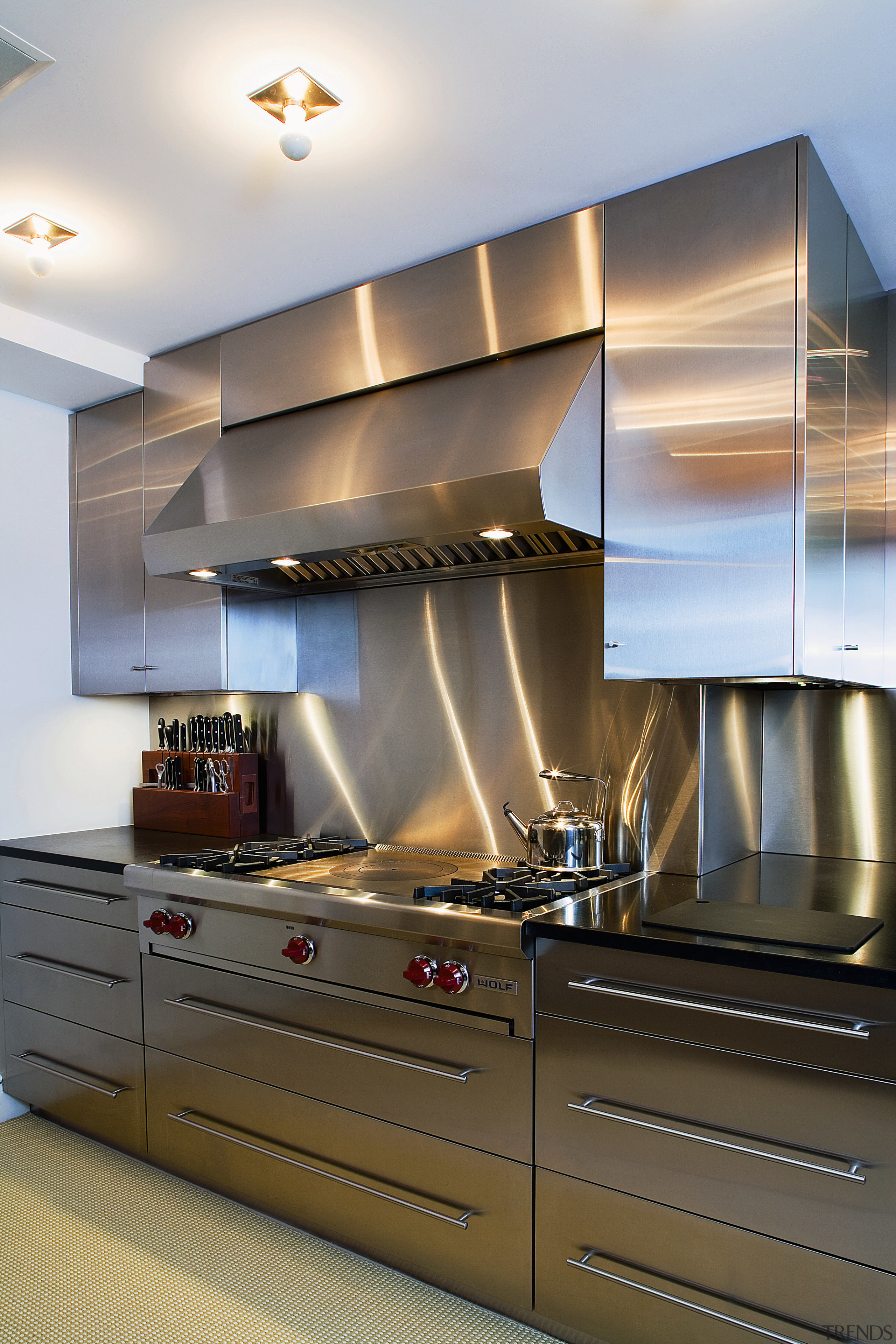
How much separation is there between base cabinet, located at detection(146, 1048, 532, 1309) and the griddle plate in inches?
24.3

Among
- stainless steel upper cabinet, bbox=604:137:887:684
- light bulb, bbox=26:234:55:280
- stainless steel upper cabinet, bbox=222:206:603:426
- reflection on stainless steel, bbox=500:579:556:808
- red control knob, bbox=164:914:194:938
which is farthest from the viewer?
reflection on stainless steel, bbox=500:579:556:808

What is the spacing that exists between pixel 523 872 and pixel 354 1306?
1031 mm

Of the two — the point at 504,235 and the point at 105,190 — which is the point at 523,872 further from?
the point at 105,190

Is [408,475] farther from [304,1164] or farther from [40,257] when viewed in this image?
[304,1164]

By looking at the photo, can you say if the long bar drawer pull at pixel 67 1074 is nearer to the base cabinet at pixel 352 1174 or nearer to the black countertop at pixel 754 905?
the base cabinet at pixel 352 1174

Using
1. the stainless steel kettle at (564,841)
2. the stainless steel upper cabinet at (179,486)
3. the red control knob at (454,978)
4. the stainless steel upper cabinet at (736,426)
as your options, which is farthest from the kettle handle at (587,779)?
the stainless steel upper cabinet at (179,486)

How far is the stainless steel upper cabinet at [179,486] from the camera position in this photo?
2.94m

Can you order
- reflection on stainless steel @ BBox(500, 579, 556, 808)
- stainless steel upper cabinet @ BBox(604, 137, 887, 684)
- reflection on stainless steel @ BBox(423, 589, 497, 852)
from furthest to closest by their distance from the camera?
reflection on stainless steel @ BBox(423, 589, 497, 852)
reflection on stainless steel @ BBox(500, 579, 556, 808)
stainless steel upper cabinet @ BBox(604, 137, 887, 684)

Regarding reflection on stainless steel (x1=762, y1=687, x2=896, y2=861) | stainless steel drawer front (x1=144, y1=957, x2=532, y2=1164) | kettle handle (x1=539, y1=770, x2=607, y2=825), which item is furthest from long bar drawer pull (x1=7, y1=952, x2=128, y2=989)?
reflection on stainless steel (x1=762, y1=687, x2=896, y2=861)

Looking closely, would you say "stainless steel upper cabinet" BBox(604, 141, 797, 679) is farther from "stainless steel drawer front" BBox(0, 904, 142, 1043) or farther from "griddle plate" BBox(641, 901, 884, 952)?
"stainless steel drawer front" BBox(0, 904, 142, 1043)

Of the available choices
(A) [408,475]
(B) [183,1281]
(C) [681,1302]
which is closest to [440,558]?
(A) [408,475]

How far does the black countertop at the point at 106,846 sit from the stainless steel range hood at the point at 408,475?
897mm

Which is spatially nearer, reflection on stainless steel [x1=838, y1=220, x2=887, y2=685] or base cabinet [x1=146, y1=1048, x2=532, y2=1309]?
base cabinet [x1=146, y1=1048, x2=532, y2=1309]

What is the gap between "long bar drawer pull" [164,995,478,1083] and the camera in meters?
1.92
